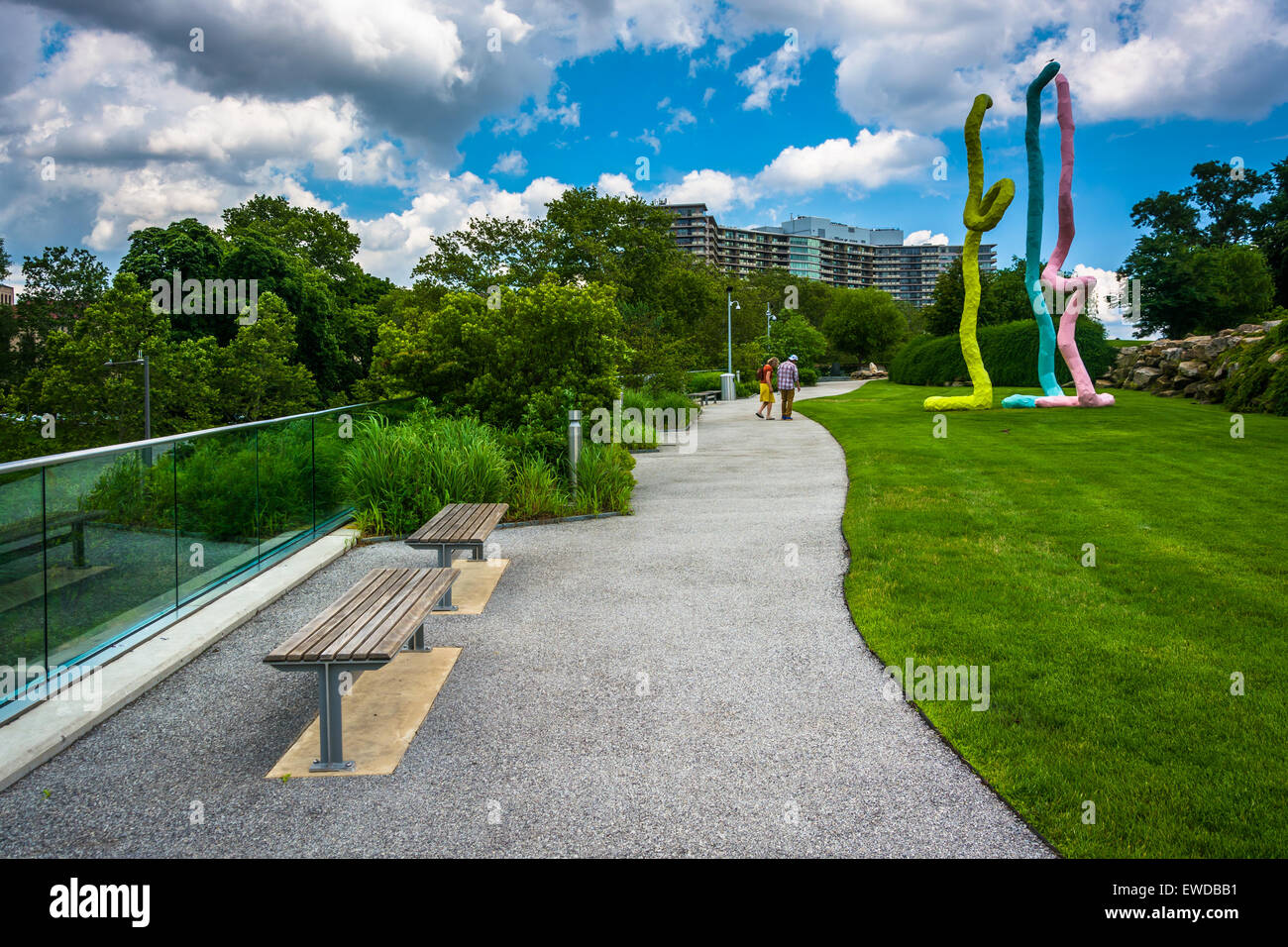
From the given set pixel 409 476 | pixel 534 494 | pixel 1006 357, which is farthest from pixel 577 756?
pixel 1006 357

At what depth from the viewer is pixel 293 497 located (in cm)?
881

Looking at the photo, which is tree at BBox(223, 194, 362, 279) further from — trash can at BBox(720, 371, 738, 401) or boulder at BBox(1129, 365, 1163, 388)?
boulder at BBox(1129, 365, 1163, 388)

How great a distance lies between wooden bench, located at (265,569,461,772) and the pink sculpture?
67.5 feet

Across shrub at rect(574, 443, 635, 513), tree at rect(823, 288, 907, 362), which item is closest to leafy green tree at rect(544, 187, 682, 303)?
shrub at rect(574, 443, 635, 513)

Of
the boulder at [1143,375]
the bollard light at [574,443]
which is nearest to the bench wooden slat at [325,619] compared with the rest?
the bollard light at [574,443]

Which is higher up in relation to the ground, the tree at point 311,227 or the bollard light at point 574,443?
the tree at point 311,227

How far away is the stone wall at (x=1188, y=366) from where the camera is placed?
74.2 ft

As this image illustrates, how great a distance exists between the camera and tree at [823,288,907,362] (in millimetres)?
71188

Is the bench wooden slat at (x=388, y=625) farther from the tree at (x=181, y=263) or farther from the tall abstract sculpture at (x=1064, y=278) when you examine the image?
the tree at (x=181, y=263)

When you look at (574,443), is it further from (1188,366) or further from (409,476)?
(1188,366)

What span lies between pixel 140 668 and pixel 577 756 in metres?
3.08

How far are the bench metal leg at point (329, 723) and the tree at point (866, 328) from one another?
71378 millimetres

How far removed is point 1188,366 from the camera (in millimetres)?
24484

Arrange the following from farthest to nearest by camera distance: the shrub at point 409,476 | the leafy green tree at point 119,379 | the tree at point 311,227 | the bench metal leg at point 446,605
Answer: the tree at point 311,227
the leafy green tree at point 119,379
the shrub at point 409,476
the bench metal leg at point 446,605
